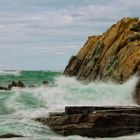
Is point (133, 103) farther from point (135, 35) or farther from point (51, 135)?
point (135, 35)

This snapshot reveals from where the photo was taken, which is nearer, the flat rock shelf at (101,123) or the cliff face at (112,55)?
the flat rock shelf at (101,123)

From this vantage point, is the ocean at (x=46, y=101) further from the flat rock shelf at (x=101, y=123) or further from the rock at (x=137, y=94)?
the flat rock shelf at (x=101, y=123)

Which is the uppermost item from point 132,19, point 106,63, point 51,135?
point 132,19

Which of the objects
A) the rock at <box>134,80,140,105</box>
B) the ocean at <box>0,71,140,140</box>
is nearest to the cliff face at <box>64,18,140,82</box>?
the ocean at <box>0,71,140,140</box>

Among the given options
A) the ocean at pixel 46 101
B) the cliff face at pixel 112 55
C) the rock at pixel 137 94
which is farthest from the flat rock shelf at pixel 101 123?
the cliff face at pixel 112 55

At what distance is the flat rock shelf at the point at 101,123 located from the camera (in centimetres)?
2267

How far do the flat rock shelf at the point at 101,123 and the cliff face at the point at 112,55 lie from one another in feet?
47.5

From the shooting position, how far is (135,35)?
43688 millimetres

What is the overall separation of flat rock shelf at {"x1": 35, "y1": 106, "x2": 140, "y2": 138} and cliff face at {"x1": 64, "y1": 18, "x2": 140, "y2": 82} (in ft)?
47.5

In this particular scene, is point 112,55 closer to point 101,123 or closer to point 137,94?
point 137,94

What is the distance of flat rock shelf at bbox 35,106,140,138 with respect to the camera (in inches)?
893

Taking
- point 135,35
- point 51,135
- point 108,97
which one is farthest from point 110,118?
point 135,35

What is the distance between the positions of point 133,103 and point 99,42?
18.5m

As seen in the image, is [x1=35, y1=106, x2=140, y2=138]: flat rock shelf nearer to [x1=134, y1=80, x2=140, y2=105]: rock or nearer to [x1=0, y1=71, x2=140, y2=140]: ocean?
[x1=0, y1=71, x2=140, y2=140]: ocean
